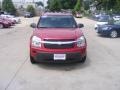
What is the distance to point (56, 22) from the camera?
10469 mm

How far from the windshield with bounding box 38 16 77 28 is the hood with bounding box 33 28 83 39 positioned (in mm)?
541

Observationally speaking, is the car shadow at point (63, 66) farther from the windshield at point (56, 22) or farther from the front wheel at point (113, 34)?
the front wheel at point (113, 34)

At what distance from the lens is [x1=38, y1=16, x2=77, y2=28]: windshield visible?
33.8 ft

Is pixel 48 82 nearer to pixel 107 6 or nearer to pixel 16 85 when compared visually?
pixel 16 85

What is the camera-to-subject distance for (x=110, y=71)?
8.61m

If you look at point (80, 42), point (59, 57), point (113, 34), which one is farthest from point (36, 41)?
point (113, 34)

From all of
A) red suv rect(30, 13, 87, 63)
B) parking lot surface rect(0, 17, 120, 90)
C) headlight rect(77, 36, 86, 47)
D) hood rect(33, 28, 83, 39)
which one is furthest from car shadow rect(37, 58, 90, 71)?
hood rect(33, 28, 83, 39)

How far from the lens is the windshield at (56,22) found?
1030cm

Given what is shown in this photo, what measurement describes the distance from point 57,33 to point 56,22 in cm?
152

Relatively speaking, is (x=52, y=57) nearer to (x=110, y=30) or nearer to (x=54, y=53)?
(x=54, y=53)

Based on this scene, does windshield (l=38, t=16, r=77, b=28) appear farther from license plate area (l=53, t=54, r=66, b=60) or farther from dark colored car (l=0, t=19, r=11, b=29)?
dark colored car (l=0, t=19, r=11, b=29)

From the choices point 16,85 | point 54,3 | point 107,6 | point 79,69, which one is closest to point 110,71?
point 79,69

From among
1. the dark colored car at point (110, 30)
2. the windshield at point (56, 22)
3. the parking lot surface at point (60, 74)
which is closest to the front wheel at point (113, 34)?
the dark colored car at point (110, 30)

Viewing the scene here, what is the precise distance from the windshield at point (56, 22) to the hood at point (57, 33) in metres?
0.54
